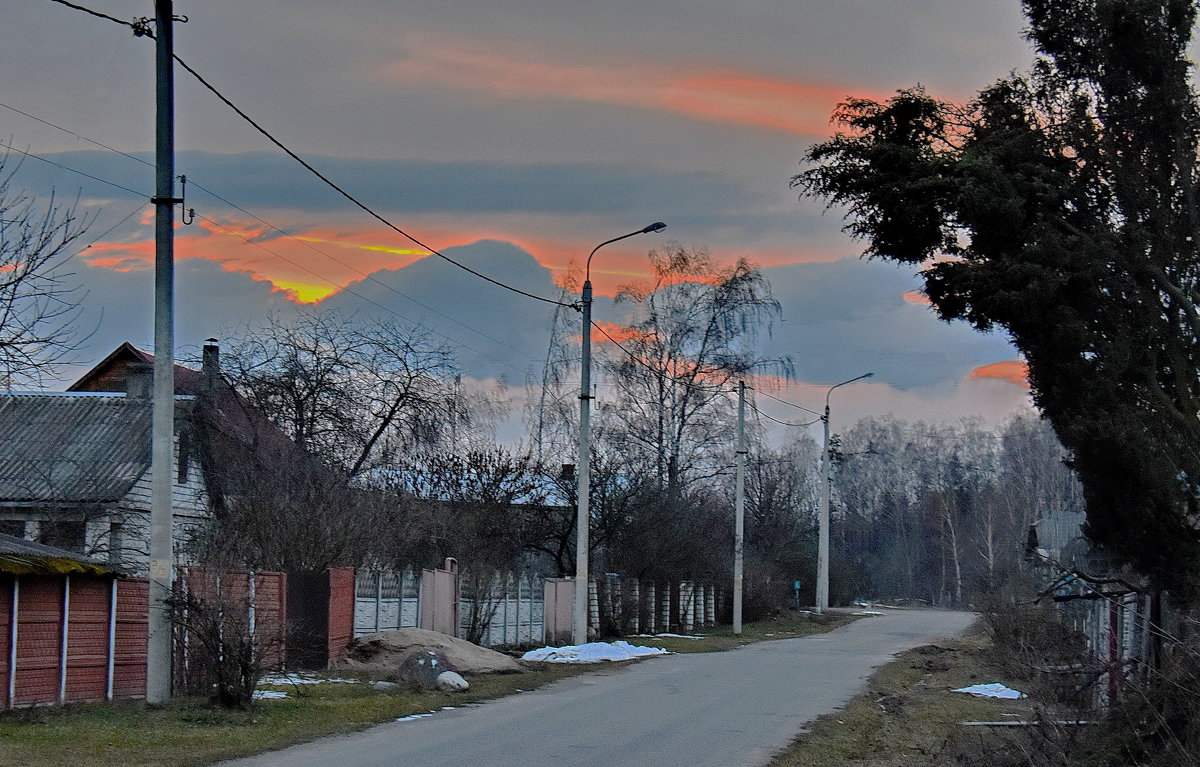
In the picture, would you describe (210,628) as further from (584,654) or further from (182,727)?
(584,654)

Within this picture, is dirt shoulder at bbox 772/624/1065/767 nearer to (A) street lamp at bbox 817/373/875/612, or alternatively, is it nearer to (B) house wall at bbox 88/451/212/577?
(B) house wall at bbox 88/451/212/577

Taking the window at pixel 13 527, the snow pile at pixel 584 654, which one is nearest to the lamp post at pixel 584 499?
the snow pile at pixel 584 654

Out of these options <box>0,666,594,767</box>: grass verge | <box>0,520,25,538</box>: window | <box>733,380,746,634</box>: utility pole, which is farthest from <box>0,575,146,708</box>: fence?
<box>733,380,746,634</box>: utility pole

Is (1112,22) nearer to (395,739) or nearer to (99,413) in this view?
(395,739)

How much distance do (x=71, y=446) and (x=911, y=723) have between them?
943 inches

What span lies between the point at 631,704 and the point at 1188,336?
959 centimetres

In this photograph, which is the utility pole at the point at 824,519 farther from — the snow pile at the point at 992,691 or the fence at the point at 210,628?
the fence at the point at 210,628

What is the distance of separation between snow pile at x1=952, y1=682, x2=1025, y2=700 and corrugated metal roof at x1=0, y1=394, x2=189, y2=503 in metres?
19.3

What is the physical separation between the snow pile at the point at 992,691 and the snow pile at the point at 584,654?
8.26 metres

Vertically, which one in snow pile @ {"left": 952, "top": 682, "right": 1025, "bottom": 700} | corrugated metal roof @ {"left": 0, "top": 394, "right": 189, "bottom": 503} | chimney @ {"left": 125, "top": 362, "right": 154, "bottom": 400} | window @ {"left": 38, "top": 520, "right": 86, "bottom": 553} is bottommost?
snow pile @ {"left": 952, "top": 682, "right": 1025, "bottom": 700}

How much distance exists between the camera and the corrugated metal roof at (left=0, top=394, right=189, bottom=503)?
99.5ft

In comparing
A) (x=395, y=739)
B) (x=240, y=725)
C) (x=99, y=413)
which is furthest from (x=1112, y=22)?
(x=99, y=413)

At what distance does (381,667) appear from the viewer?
2230cm

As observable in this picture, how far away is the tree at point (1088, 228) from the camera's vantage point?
55.9 ft
